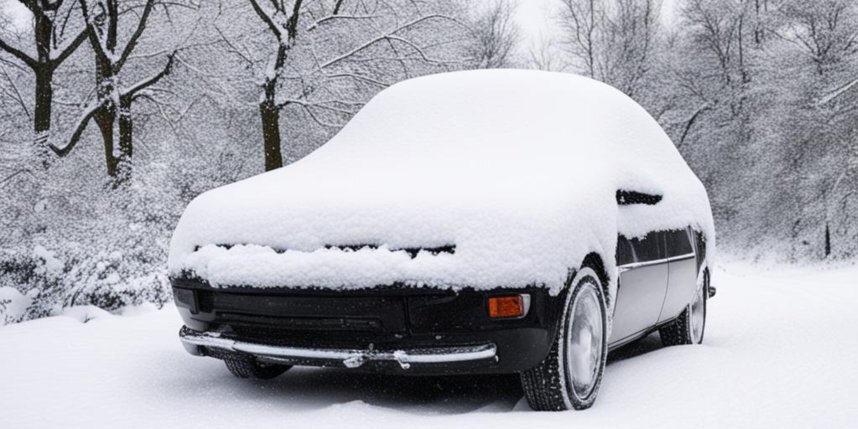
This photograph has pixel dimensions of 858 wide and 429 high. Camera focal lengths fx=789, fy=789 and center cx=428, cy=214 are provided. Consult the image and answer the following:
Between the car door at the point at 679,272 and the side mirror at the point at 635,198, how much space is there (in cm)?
24

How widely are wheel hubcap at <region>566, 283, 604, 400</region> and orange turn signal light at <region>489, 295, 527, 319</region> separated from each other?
0.31 m

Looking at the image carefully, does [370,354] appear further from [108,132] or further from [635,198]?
[108,132]

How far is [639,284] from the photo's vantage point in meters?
3.86

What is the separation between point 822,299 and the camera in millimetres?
7969

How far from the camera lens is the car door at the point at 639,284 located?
3.65 m

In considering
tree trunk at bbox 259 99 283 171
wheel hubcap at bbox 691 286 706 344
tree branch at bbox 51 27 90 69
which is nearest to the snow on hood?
wheel hubcap at bbox 691 286 706 344

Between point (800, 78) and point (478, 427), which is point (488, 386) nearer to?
point (478, 427)

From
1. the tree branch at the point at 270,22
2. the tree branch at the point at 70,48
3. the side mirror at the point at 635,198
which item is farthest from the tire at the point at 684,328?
the tree branch at the point at 70,48

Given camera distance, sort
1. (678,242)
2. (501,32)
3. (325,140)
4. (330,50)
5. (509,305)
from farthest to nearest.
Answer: (501,32) < (325,140) < (330,50) < (678,242) < (509,305)

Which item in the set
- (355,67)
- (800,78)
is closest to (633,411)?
(355,67)

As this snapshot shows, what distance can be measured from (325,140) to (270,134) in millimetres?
1808

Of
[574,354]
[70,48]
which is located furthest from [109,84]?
[574,354]

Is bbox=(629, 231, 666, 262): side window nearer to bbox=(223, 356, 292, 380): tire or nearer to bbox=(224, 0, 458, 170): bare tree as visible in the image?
bbox=(223, 356, 292, 380): tire

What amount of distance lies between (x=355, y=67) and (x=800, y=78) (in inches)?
627
